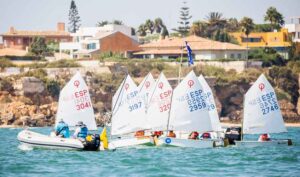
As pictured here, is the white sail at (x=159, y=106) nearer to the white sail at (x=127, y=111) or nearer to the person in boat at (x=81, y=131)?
the white sail at (x=127, y=111)

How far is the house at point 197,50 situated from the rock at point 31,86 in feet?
82.5

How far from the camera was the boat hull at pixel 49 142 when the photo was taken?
54031 mm

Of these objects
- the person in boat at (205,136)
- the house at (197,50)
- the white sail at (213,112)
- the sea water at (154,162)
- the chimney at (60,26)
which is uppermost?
the chimney at (60,26)

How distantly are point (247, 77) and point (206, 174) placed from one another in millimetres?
70681

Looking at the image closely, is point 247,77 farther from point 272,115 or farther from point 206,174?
point 206,174

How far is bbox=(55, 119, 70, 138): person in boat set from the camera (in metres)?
54.8

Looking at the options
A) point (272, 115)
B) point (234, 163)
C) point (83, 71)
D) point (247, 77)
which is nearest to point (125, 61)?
point (83, 71)

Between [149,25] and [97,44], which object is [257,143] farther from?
[149,25]

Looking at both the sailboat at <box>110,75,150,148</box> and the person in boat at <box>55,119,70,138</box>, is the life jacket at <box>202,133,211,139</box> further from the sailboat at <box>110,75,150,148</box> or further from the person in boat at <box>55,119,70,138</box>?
the person in boat at <box>55,119,70,138</box>

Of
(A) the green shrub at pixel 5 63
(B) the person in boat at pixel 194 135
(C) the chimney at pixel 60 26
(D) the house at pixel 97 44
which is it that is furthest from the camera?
(C) the chimney at pixel 60 26

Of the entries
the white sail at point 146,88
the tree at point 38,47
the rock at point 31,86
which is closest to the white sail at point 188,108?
the white sail at point 146,88

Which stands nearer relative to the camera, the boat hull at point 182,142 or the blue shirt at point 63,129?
the blue shirt at point 63,129

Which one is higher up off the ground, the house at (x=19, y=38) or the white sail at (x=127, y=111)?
the house at (x=19, y=38)

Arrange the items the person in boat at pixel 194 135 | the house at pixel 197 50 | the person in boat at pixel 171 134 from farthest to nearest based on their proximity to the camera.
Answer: the house at pixel 197 50, the person in boat at pixel 194 135, the person in boat at pixel 171 134
